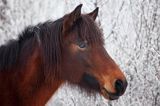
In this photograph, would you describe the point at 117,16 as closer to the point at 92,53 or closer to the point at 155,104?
the point at 155,104

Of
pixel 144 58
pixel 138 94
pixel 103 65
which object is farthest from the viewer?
pixel 144 58

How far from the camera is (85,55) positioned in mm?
3531

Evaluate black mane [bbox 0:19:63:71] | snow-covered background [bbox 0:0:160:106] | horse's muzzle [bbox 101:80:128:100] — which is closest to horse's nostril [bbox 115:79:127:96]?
horse's muzzle [bbox 101:80:128:100]

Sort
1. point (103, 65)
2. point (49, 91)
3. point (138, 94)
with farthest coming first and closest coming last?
point (138, 94), point (49, 91), point (103, 65)

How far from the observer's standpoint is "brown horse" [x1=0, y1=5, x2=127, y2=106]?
3.53 metres

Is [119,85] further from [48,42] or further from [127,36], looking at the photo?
[127,36]

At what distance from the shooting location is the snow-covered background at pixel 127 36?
7.40m

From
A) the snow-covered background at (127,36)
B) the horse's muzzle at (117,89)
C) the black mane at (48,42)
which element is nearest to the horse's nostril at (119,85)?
the horse's muzzle at (117,89)

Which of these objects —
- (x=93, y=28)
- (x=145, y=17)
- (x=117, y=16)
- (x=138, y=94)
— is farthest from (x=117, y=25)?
(x=93, y=28)

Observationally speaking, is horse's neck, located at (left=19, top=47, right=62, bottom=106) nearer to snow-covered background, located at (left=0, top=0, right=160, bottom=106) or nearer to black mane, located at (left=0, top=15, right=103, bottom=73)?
black mane, located at (left=0, top=15, right=103, bottom=73)

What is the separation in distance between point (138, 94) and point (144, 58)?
39.2 inches

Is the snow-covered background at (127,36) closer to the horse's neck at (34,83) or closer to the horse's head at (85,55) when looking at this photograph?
the horse's neck at (34,83)

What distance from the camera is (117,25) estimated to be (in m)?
9.01

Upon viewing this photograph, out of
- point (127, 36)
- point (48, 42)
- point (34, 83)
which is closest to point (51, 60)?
point (48, 42)
